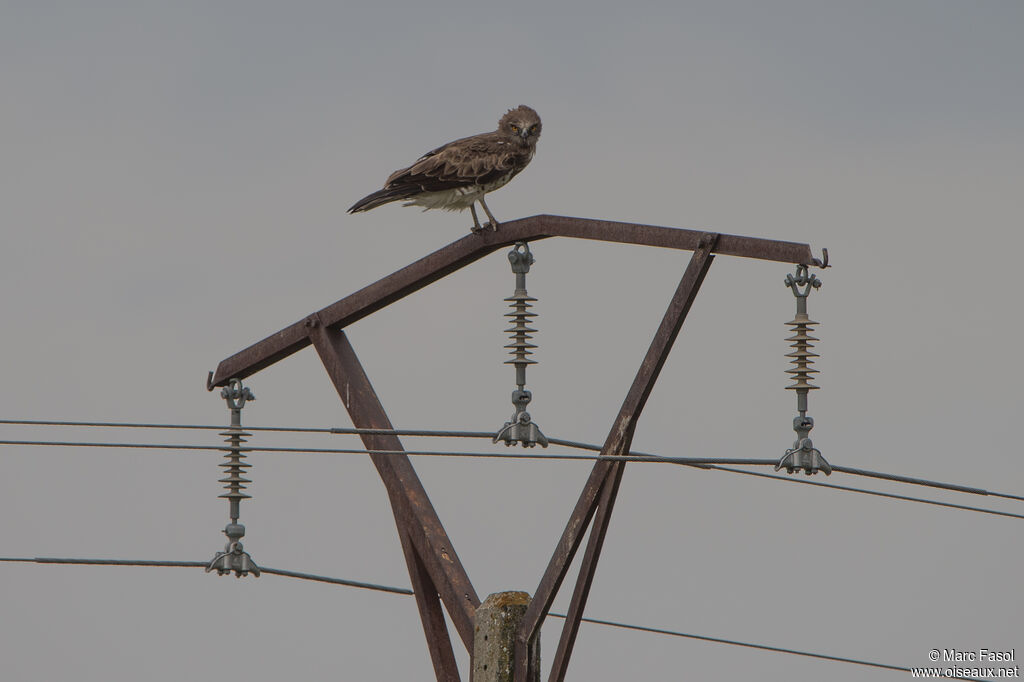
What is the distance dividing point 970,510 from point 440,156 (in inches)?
182

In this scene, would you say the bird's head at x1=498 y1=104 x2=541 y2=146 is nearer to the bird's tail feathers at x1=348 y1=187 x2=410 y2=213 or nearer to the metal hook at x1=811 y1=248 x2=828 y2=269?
the bird's tail feathers at x1=348 y1=187 x2=410 y2=213

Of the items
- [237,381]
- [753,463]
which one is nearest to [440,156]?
[237,381]

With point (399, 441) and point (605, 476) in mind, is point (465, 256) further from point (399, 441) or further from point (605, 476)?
point (605, 476)

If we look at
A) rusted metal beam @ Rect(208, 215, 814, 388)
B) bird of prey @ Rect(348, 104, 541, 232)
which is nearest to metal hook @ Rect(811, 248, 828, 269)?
rusted metal beam @ Rect(208, 215, 814, 388)

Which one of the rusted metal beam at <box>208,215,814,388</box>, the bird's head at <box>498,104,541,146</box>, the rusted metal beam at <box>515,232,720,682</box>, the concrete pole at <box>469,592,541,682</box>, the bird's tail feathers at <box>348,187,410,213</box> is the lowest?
the concrete pole at <box>469,592,541,682</box>

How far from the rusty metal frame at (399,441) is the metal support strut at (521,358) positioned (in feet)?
0.47

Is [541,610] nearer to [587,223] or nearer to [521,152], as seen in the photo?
[587,223]

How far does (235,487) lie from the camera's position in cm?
1134

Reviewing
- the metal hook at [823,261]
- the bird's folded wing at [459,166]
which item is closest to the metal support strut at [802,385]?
the metal hook at [823,261]

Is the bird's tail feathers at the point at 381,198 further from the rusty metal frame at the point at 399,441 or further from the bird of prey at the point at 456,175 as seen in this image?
the rusty metal frame at the point at 399,441

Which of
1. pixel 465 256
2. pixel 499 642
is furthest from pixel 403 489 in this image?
pixel 465 256

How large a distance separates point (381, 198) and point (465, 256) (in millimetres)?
1561

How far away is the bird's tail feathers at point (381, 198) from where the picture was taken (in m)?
11.4

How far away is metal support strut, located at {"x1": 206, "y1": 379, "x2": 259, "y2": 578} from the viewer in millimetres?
11172
